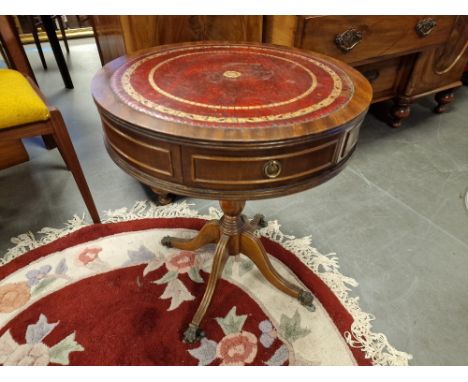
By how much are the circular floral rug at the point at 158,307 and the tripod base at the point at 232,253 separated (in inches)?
1.7

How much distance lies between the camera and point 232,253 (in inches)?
41.3

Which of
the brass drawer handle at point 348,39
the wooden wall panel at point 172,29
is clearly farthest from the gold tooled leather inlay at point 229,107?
the brass drawer handle at point 348,39

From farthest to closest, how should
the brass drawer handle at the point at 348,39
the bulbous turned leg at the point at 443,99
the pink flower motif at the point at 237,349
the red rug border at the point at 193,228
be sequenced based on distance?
the bulbous turned leg at the point at 443,99
the brass drawer handle at the point at 348,39
the red rug border at the point at 193,228
the pink flower motif at the point at 237,349

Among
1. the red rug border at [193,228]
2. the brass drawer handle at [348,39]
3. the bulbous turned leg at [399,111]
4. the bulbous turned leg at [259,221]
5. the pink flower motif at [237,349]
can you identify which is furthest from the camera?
the bulbous turned leg at [399,111]

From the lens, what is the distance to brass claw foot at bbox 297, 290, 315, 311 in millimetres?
1014

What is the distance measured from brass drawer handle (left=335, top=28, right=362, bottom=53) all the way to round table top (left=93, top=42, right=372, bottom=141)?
35 centimetres

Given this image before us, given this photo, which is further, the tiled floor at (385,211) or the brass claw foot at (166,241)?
the brass claw foot at (166,241)

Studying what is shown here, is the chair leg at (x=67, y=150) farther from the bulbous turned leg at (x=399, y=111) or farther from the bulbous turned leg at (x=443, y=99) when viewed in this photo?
the bulbous turned leg at (x=443, y=99)

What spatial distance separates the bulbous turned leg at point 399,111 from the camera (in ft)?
6.12

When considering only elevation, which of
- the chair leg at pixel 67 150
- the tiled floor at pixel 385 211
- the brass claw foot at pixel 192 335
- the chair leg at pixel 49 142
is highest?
the chair leg at pixel 67 150

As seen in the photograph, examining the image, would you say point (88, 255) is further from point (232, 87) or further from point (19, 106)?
point (232, 87)

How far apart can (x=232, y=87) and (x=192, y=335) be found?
0.69m

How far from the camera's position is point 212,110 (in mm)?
600
